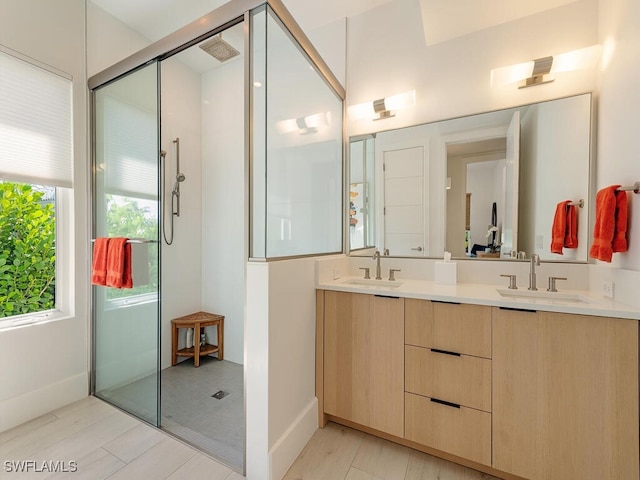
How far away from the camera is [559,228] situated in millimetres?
1612

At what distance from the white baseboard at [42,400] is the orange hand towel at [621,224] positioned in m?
3.34

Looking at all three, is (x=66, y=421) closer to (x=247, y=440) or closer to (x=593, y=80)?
(x=247, y=440)

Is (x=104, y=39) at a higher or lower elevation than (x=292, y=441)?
higher

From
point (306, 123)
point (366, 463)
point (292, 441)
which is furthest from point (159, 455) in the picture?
point (306, 123)

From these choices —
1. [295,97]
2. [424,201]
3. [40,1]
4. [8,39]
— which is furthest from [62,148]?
[424,201]

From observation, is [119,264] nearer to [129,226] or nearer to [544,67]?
[129,226]

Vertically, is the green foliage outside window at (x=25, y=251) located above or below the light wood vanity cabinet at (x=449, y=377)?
above

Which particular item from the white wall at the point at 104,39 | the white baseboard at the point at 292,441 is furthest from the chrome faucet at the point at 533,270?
the white wall at the point at 104,39

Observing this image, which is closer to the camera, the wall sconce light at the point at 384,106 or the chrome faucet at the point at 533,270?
the chrome faucet at the point at 533,270

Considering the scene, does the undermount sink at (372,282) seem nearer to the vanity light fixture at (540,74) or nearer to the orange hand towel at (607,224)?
the orange hand towel at (607,224)

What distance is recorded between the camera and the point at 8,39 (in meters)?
1.68

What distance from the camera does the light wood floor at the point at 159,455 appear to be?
137 centimetres

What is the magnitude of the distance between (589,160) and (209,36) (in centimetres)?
226

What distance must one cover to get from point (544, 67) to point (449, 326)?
163cm
